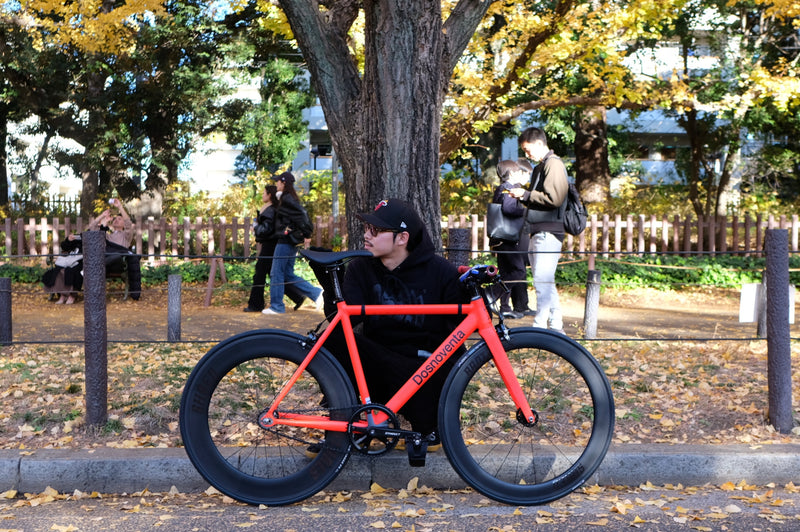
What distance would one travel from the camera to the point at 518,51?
602 inches

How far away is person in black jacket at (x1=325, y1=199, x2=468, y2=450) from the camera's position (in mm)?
4332

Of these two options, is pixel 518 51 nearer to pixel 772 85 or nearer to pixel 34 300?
pixel 772 85

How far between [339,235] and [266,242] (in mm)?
5620

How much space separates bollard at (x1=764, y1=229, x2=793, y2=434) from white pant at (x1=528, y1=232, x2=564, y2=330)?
7.91 feet

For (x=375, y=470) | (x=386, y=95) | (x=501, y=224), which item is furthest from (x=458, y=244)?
(x=501, y=224)

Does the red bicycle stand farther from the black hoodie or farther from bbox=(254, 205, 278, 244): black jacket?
bbox=(254, 205, 278, 244): black jacket

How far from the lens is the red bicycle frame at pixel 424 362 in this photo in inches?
165

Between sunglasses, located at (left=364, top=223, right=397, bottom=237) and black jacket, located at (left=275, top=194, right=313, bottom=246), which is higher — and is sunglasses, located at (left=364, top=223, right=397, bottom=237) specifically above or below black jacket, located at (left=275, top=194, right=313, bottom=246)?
below

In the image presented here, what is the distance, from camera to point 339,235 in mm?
16828

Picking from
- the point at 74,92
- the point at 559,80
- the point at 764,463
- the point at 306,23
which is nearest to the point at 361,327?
the point at 764,463

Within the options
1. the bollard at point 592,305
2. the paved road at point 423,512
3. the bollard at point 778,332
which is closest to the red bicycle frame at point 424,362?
the paved road at point 423,512

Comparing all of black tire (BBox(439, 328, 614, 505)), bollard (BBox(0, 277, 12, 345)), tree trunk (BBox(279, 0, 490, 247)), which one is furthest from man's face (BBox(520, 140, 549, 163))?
bollard (BBox(0, 277, 12, 345))

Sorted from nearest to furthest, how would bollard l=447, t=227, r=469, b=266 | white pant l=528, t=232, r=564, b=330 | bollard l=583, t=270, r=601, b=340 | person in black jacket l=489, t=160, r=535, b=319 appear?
bollard l=447, t=227, r=469, b=266
white pant l=528, t=232, r=564, b=330
bollard l=583, t=270, r=601, b=340
person in black jacket l=489, t=160, r=535, b=319

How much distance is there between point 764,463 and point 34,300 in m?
12.2
